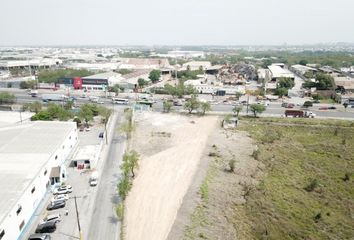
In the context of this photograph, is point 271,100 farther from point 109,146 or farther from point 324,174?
point 109,146

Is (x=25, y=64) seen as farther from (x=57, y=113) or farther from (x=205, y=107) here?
(x=205, y=107)

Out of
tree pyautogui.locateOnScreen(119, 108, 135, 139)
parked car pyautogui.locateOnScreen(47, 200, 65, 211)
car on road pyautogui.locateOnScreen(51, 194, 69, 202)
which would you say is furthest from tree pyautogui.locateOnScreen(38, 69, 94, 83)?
parked car pyautogui.locateOnScreen(47, 200, 65, 211)

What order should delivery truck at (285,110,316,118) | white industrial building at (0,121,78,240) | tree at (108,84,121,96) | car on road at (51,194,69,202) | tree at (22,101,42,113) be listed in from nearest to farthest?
white industrial building at (0,121,78,240) → car on road at (51,194,69,202) → delivery truck at (285,110,316,118) → tree at (22,101,42,113) → tree at (108,84,121,96)

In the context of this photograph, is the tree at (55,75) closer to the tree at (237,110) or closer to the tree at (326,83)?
the tree at (237,110)

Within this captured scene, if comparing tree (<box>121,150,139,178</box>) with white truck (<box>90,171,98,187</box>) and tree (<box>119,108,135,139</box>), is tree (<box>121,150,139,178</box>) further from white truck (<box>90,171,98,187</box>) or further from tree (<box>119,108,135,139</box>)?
tree (<box>119,108,135,139</box>)

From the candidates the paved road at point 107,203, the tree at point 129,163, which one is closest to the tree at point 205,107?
the paved road at point 107,203

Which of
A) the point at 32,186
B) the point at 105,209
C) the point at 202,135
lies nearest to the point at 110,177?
the point at 105,209

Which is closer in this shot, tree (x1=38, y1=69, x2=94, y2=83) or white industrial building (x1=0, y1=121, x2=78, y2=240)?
white industrial building (x1=0, y1=121, x2=78, y2=240)
